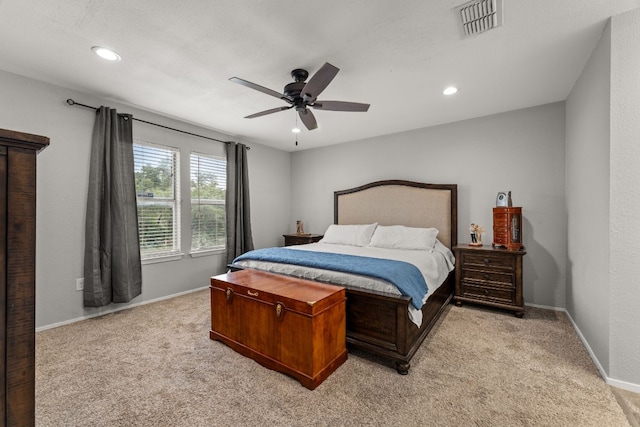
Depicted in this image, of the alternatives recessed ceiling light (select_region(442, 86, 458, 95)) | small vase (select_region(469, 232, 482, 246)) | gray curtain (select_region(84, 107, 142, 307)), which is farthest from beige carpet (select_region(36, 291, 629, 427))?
recessed ceiling light (select_region(442, 86, 458, 95))

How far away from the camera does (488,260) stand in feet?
10.7

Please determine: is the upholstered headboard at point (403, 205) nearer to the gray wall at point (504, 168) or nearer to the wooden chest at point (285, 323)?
the gray wall at point (504, 168)

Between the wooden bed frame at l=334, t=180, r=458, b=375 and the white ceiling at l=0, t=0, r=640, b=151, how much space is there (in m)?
1.34

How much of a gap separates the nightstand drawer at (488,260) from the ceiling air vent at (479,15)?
233 cm

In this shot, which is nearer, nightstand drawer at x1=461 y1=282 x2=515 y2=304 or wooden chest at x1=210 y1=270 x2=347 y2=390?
wooden chest at x1=210 y1=270 x2=347 y2=390

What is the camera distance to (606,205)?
197 cm

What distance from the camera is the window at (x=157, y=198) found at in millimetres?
3602

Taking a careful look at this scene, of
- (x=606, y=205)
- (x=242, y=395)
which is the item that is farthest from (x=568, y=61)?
(x=242, y=395)

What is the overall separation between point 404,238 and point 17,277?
362cm

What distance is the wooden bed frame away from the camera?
2129 millimetres

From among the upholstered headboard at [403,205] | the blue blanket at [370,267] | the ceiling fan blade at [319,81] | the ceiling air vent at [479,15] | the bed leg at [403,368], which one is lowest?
the bed leg at [403,368]

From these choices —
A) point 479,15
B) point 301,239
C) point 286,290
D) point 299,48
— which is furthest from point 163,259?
point 479,15

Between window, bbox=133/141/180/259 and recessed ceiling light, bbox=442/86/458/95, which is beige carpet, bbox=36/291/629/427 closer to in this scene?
window, bbox=133/141/180/259

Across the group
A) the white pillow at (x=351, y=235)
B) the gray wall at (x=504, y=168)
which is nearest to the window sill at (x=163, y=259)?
the white pillow at (x=351, y=235)
